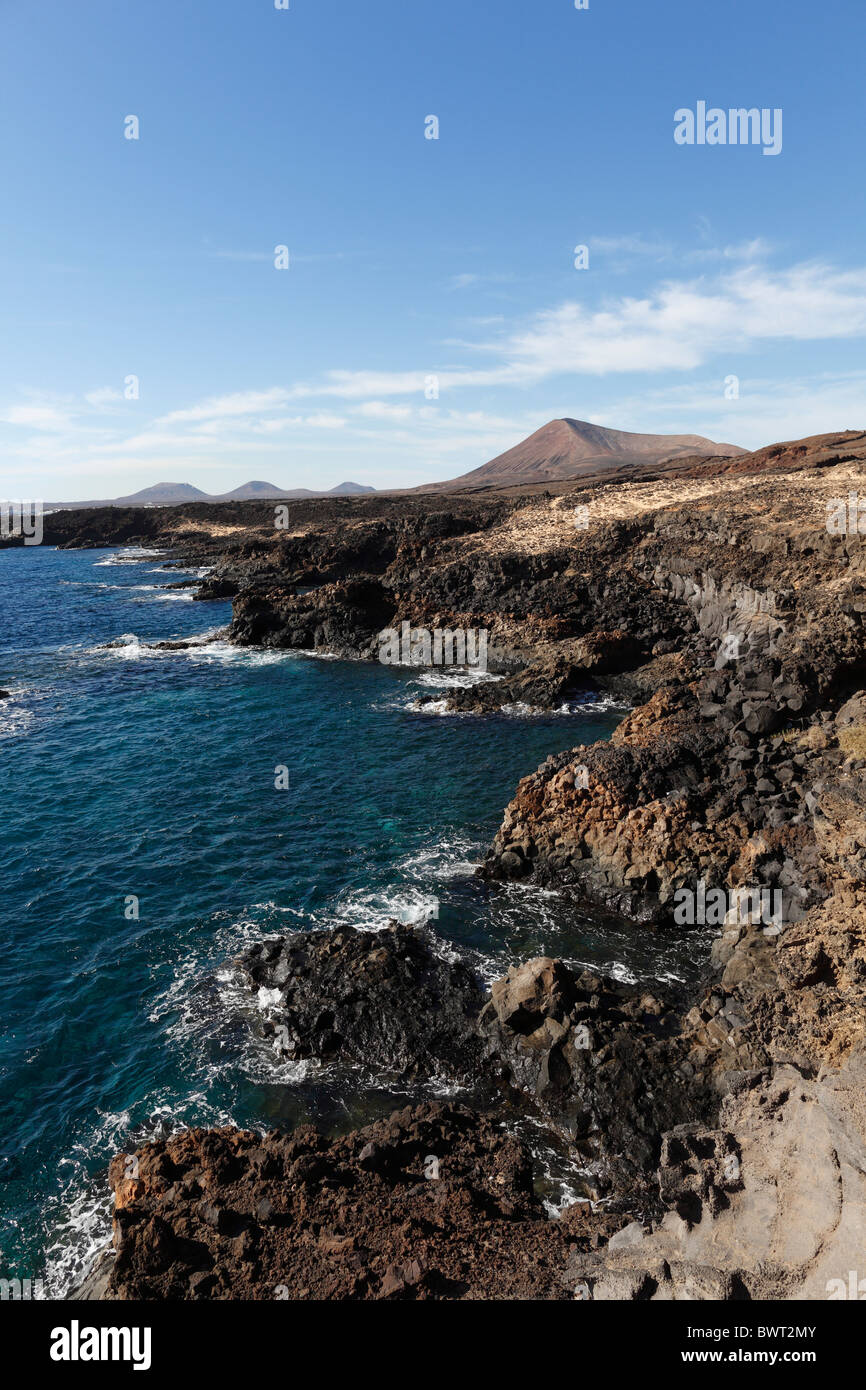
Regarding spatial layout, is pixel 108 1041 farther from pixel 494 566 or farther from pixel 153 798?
pixel 494 566

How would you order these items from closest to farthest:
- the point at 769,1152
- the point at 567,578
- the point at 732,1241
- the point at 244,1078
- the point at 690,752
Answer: the point at 732,1241 → the point at 769,1152 → the point at 244,1078 → the point at 690,752 → the point at 567,578

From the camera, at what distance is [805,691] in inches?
1100

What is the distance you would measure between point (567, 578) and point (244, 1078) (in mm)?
43741

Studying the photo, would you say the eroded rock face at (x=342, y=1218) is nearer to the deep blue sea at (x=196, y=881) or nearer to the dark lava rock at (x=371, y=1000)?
the deep blue sea at (x=196, y=881)

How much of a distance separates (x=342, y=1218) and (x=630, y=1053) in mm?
7584

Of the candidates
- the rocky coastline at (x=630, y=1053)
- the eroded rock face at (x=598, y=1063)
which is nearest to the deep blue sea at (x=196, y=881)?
the rocky coastline at (x=630, y=1053)

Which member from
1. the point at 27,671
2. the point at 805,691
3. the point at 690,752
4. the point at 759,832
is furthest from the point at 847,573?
the point at 27,671

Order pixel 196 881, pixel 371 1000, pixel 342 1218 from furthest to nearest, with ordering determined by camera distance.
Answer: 1. pixel 196 881
2. pixel 371 1000
3. pixel 342 1218

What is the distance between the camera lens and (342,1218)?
1242 cm

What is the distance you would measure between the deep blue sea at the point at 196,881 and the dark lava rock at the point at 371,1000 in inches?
36.8

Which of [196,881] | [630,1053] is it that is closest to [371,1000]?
[630,1053]

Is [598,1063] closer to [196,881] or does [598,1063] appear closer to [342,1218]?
[342,1218]

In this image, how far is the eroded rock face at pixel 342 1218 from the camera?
10969 millimetres

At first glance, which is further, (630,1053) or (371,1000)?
(371,1000)
